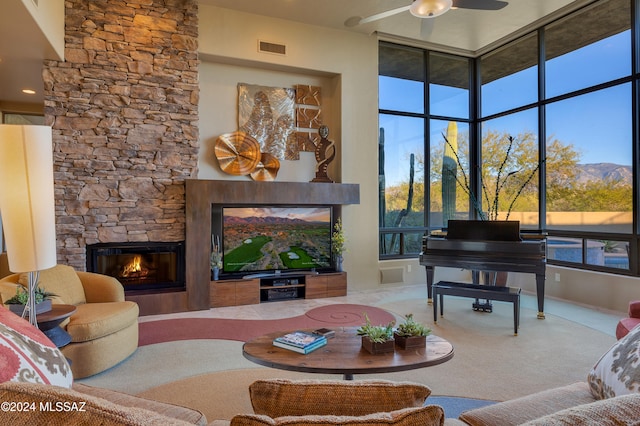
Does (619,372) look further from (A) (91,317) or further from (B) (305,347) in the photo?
(A) (91,317)

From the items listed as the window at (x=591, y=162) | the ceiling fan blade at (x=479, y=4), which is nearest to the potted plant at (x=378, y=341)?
the ceiling fan blade at (x=479, y=4)

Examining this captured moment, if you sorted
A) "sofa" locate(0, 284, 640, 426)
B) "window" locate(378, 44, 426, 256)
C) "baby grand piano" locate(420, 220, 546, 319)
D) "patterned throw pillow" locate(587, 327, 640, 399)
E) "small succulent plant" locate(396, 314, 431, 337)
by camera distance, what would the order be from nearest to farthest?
1. "sofa" locate(0, 284, 640, 426)
2. "patterned throw pillow" locate(587, 327, 640, 399)
3. "small succulent plant" locate(396, 314, 431, 337)
4. "baby grand piano" locate(420, 220, 546, 319)
5. "window" locate(378, 44, 426, 256)

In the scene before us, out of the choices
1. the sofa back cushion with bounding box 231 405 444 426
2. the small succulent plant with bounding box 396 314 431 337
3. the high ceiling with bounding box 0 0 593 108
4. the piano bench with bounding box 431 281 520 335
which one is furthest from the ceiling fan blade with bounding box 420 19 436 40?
the sofa back cushion with bounding box 231 405 444 426

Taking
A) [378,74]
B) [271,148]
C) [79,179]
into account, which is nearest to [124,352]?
[79,179]

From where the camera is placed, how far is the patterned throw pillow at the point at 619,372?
1.26 meters

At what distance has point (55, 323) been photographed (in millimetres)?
2559

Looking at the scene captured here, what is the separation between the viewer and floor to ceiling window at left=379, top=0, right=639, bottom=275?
5.01 m

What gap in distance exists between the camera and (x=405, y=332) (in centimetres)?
232

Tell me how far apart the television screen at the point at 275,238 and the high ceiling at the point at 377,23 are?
9.00 ft

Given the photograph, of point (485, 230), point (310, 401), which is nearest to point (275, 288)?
point (485, 230)

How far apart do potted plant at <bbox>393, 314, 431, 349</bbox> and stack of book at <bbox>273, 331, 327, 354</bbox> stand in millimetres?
454

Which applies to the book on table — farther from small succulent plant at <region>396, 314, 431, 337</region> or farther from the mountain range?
the mountain range

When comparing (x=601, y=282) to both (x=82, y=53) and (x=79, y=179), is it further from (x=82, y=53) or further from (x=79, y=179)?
(x=82, y=53)

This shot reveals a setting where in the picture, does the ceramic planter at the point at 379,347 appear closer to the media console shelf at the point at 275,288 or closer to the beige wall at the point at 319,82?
the media console shelf at the point at 275,288
